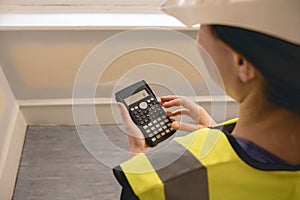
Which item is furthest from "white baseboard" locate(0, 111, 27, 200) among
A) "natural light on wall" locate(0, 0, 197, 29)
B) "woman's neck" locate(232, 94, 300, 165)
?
"woman's neck" locate(232, 94, 300, 165)

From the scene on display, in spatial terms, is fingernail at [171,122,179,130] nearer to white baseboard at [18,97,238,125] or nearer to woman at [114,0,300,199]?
woman at [114,0,300,199]

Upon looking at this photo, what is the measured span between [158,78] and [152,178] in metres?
0.38

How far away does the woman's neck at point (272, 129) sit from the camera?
0.53 metres

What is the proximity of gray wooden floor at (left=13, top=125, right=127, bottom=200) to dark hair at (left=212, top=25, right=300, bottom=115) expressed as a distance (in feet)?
3.04

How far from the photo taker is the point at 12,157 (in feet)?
4.42

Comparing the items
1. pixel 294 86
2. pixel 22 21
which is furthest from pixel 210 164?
pixel 22 21

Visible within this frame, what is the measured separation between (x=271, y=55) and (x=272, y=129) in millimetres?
126

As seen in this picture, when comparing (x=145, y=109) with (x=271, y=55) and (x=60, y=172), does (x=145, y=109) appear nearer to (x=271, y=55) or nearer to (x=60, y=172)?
(x=271, y=55)

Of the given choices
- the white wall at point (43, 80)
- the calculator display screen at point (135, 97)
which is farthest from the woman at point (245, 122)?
the white wall at point (43, 80)

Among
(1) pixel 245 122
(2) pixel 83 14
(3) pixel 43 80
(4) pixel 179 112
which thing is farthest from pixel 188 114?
(3) pixel 43 80

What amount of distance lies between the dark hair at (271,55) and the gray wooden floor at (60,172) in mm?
927

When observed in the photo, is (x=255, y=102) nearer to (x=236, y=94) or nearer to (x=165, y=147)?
(x=236, y=94)

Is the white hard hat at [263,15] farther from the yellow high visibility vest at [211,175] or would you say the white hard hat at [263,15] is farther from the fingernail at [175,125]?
the fingernail at [175,125]

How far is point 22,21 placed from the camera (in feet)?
3.90
